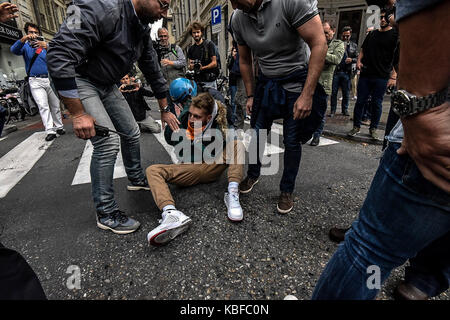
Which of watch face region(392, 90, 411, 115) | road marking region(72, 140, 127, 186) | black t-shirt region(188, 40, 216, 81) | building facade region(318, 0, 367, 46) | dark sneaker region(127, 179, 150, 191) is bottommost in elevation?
road marking region(72, 140, 127, 186)

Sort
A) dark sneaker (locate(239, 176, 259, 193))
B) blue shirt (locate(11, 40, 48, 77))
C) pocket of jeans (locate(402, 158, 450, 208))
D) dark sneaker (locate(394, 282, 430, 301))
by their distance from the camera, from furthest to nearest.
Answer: blue shirt (locate(11, 40, 48, 77)) → dark sneaker (locate(239, 176, 259, 193)) → dark sneaker (locate(394, 282, 430, 301)) → pocket of jeans (locate(402, 158, 450, 208))

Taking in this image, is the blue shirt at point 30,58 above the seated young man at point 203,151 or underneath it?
above

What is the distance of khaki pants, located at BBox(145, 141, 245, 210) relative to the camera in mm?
2189

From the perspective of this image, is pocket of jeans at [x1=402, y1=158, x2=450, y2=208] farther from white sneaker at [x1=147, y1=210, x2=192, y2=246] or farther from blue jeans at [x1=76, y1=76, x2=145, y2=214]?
blue jeans at [x1=76, y1=76, x2=145, y2=214]

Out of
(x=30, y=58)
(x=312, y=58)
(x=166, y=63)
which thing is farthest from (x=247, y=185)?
(x=30, y=58)

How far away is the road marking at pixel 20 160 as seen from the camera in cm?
309

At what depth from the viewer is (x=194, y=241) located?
1.87 m

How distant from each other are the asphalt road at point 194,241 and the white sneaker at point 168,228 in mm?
82

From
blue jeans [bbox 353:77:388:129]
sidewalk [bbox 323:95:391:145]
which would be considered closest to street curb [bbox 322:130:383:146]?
sidewalk [bbox 323:95:391:145]

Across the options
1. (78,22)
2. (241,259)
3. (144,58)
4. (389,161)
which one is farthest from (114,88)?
(389,161)

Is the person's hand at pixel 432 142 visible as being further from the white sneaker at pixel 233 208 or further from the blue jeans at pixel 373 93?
the blue jeans at pixel 373 93

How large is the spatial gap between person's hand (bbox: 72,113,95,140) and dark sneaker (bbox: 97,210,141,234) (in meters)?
0.75

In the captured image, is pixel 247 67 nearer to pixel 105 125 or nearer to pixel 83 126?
pixel 105 125

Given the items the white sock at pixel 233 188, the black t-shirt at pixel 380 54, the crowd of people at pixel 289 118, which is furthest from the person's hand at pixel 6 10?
the black t-shirt at pixel 380 54
